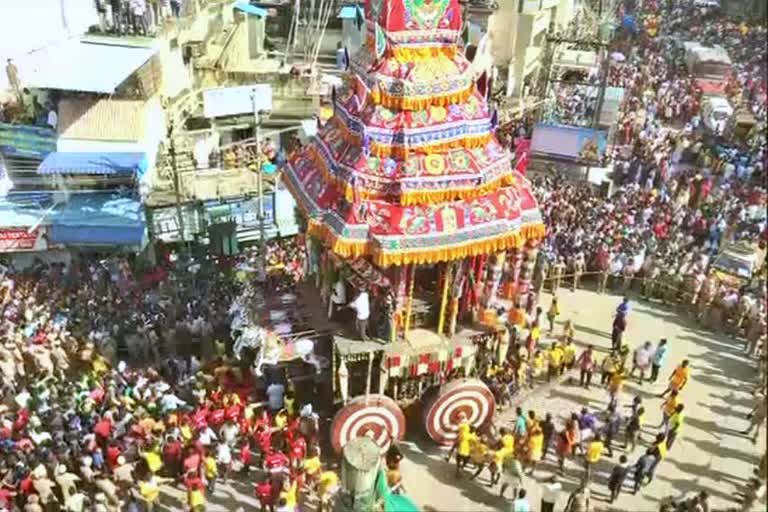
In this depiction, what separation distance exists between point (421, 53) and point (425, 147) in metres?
1.59

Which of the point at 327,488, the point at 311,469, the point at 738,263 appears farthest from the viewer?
A: the point at 311,469

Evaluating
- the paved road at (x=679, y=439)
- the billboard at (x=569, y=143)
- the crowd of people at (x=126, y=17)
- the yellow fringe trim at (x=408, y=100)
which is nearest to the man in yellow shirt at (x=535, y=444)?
the paved road at (x=679, y=439)

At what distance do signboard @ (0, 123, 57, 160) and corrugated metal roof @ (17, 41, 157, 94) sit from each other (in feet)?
4.47

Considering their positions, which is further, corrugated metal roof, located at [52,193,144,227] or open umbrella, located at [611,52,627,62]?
open umbrella, located at [611,52,627,62]

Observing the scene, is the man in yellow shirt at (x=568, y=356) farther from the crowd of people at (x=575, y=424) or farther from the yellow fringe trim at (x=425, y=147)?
the yellow fringe trim at (x=425, y=147)

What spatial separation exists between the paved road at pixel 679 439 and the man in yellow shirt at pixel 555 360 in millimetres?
→ 286

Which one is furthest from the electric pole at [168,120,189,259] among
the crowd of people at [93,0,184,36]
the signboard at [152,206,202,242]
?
the crowd of people at [93,0,184,36]

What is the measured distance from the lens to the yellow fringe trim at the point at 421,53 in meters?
12.3

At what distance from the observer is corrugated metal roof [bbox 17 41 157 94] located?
18.9 m

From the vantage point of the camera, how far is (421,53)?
12500mm

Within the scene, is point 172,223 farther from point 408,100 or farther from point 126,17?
point 408,100

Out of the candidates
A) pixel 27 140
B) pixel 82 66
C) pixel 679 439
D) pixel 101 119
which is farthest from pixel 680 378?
pixel 27 140

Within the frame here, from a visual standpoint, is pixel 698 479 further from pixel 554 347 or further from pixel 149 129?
pixel 149 129

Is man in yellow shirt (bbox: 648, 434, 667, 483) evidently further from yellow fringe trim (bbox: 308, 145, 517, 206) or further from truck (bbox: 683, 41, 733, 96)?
truck (bbox: 683, 41, 733, 96)
